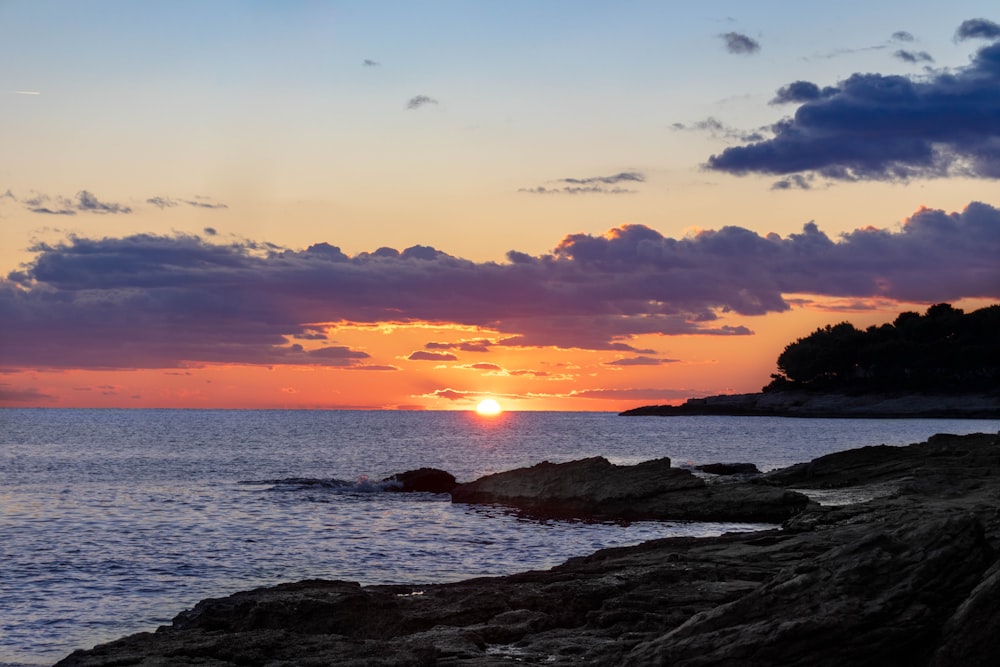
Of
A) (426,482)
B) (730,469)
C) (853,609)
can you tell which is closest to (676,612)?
(853,609)

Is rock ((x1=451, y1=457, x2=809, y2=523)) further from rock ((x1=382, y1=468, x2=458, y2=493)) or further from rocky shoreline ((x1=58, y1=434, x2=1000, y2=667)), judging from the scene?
rocky shoreline ((x1=58, y1=434, x2=1000, y2=667))

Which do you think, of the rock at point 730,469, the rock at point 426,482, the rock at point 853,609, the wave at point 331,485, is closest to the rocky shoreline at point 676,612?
the rock at point 853,609

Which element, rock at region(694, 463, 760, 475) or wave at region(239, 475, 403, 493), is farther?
rock at region(694, 463, 760, 475)

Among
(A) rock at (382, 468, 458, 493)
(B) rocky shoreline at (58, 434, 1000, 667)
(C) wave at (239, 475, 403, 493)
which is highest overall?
(B) rocky shoreline at (58, 434, 1000, 667)

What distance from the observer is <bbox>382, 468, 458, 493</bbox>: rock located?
62.6 metres

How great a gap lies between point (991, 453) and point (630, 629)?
1437 inches

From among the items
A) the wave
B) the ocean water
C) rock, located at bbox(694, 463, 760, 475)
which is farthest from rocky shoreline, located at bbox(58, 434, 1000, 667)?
the wave

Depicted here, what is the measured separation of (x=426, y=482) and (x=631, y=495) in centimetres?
2026

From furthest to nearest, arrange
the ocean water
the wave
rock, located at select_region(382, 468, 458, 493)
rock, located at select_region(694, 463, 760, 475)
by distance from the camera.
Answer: rock, located at select_region(694, 463, 760, 475) < the wave < rock, located at select_region(382, 468, 458, 493) < the ocean water

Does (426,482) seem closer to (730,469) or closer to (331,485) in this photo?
(331,485)

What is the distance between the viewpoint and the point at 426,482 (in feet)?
207

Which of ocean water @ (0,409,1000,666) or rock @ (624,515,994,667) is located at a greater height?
rock @ (624,515,994,667)

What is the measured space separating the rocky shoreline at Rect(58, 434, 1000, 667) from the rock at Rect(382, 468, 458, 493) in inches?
1377

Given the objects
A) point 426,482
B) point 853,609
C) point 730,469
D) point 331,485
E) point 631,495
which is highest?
point 853,609
